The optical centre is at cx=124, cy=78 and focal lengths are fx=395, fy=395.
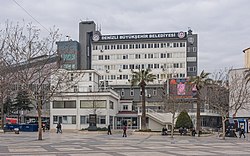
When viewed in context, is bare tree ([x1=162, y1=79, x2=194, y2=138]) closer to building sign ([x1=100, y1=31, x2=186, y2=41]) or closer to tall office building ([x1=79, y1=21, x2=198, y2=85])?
tall office building ([x1=79, y1=21, x2=198, y2=85])

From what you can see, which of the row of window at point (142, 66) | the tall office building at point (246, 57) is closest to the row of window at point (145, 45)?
the row of window at point (142, 66)

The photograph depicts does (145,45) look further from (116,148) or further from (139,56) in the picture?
(116,148)

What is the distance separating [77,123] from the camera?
2803 inches

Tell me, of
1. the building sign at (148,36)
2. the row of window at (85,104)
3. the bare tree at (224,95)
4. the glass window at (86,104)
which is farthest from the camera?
the building sign at (148,36)

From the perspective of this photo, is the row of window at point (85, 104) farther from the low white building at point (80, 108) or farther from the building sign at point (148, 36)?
the building sign at point (148, 36)

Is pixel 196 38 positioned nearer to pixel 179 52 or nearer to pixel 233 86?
pixel 179 52

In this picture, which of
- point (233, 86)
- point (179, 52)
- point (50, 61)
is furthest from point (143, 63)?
point (50, 61)

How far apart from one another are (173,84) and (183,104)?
26.4m

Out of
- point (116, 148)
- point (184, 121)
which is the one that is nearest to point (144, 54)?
point (184, 121)

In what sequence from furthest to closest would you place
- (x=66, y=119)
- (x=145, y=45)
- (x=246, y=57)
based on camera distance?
(x=145, y=45) → (x=246, y=57) → (x=66, y=119)

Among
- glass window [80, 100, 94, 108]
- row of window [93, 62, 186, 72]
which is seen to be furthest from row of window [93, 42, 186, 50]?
glass window [80, 100, 94, 108]

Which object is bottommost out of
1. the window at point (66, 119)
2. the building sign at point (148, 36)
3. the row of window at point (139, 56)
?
the window at point (66, 119)

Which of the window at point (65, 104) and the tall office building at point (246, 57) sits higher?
the tall office building at point (246, 57)

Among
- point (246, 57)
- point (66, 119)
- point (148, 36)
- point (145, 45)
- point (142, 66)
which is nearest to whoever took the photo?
point (66, 119)
